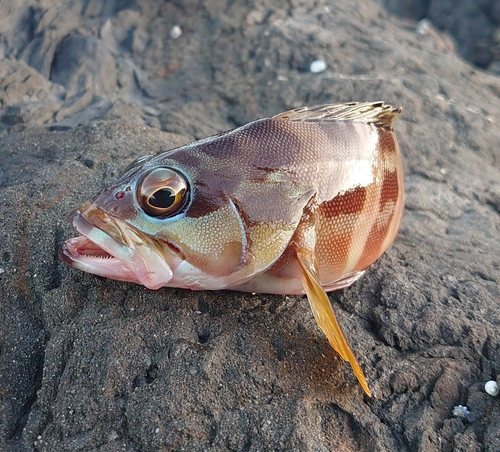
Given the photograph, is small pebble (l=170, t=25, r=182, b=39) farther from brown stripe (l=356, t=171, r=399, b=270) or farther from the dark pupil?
the dark pupil

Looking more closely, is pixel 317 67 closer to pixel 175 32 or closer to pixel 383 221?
pixel 175 32

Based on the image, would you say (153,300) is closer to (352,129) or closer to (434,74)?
(352,129)

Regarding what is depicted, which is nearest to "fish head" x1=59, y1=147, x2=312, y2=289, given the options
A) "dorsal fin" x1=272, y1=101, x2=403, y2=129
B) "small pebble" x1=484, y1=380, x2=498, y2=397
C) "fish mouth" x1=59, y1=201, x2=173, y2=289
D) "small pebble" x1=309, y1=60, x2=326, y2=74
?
"fish mouth" x1=59, y1=201, x2=173, y2=289

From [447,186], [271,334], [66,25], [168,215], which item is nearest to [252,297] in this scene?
[271,334]

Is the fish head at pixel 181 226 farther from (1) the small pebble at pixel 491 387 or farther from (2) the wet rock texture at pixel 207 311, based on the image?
(1) the small pebble at pixel 491 387

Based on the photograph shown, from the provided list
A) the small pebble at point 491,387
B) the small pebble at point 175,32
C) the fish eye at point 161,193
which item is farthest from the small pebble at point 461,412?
the small pebble at point 175,32
